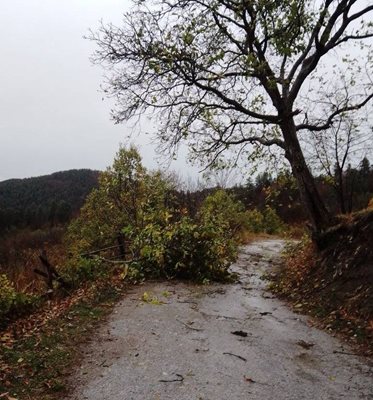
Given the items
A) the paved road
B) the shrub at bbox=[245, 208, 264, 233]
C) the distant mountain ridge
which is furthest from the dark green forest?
the paved road

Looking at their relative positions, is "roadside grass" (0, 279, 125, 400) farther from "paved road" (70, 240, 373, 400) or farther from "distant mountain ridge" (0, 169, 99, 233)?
"distant mountain ridge" (0, 169, 99, 233)

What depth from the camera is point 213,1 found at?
9.82 meters

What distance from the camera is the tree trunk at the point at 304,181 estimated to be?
432 inches

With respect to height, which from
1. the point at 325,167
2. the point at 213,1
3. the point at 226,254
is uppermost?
the point at 213,1

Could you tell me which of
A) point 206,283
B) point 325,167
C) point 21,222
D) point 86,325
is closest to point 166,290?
point 206,283

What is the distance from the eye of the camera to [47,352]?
5520mm

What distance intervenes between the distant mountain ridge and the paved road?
7594cm

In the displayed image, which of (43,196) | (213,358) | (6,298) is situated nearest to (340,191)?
(213,358)

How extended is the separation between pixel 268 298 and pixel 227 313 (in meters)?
1.94

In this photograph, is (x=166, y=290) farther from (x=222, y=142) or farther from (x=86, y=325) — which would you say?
(x=222, y=142)

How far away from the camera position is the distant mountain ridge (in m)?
82.2

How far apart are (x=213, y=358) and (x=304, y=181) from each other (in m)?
6.71

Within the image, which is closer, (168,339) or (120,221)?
(168,339)

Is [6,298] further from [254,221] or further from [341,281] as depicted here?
[254,221]
